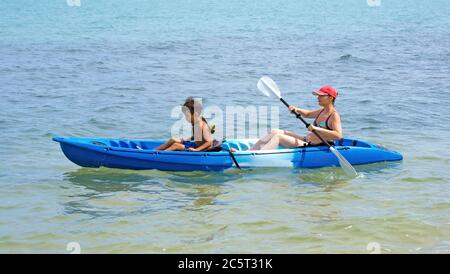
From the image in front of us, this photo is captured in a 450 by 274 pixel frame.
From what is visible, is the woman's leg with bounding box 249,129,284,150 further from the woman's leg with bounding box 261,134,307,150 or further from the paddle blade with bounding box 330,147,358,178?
the paddle blade with bounding box 330,147,358,178

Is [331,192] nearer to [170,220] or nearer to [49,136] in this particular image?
[170,220]

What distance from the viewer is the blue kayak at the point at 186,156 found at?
10.1 meters

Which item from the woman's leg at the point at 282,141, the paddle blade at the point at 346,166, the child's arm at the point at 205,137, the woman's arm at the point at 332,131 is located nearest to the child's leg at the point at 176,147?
the child's arm at the point at 205,137

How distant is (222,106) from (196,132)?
19.5 feet

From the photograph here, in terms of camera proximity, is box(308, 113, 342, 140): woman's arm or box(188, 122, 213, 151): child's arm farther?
box(308, 113, 342, 140): woman's arm

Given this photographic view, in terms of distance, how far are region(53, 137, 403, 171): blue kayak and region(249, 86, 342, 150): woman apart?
176 millimetres

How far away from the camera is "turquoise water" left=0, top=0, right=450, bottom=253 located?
818 centimetres

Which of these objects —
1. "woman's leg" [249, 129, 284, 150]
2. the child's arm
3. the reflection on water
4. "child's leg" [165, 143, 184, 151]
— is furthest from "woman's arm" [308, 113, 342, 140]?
"child's leg" [165, 143, 184, 151]

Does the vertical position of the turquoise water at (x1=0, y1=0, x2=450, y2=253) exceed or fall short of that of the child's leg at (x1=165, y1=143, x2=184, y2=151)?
it falls short

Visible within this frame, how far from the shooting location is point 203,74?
20.6 metres

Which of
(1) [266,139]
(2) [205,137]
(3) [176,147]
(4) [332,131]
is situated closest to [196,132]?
(2) [205,137]

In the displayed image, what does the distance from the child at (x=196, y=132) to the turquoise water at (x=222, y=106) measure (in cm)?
38
